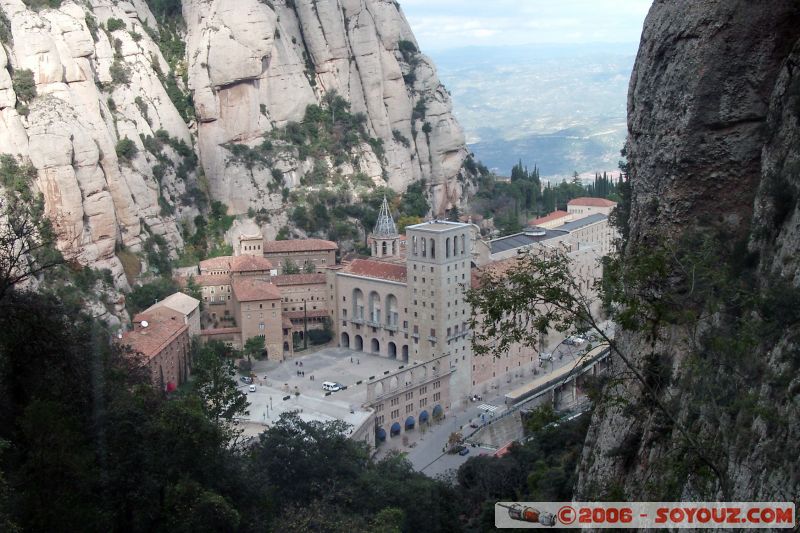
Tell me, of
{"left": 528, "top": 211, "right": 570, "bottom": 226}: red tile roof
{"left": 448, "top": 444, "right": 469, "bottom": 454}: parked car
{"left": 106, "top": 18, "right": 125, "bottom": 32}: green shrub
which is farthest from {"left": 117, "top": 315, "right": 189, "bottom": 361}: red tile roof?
{"left": 528, "top": 211, "right": 570, "bottom": 226}: red tile roof

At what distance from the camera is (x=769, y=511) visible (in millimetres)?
8344

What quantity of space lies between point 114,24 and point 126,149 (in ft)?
37.0

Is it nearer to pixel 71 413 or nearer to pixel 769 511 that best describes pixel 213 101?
pixel 71 413

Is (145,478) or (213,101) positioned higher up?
(213,101)

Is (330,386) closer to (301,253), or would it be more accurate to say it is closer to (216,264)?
(216,264)

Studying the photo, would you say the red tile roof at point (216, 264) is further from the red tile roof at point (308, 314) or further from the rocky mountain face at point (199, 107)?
the red tile roof at point (308, 314)

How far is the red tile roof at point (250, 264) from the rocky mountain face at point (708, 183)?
41608mm

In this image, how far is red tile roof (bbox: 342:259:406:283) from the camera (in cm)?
4950

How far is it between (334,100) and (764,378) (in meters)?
66.8

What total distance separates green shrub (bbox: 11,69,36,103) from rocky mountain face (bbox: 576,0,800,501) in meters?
43.0

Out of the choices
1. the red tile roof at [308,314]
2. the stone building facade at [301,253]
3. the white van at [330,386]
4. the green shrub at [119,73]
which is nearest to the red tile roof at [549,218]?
the stone building facade at [301,253]

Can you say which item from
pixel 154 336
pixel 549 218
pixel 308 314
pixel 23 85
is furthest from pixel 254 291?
pixel 549 218

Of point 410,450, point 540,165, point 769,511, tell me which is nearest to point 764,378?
point 769,511

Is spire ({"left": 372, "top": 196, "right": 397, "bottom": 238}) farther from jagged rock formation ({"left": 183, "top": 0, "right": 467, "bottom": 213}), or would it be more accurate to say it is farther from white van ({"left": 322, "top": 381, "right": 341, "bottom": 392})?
jagged rock formation ({"left": 183, "top": 0, "right": 467, "bottom": 213})
